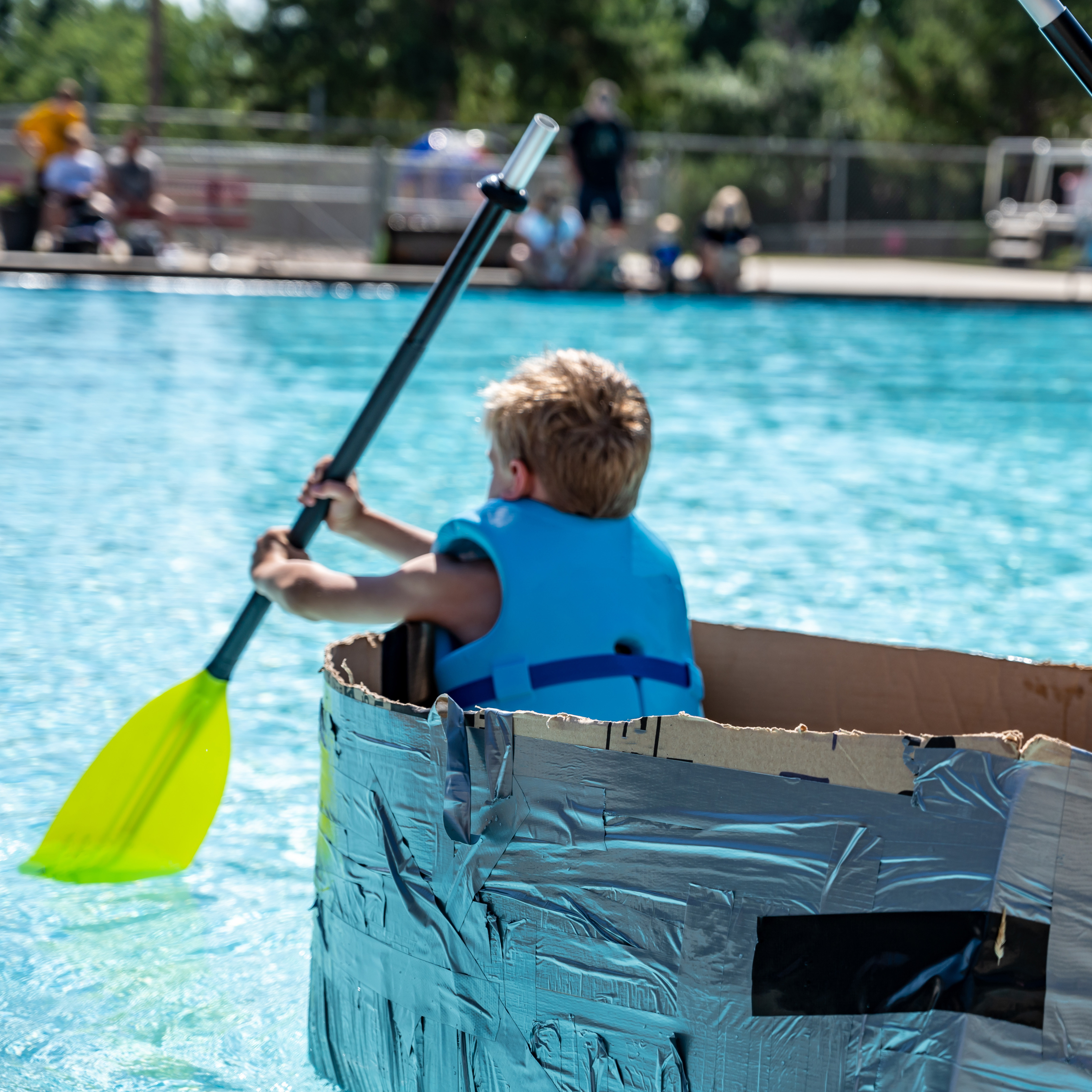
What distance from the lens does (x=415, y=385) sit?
9.95 m

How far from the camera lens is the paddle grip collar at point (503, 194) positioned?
2342mm

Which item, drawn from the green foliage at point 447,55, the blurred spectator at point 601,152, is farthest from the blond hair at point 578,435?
the green foliage at point 447,55

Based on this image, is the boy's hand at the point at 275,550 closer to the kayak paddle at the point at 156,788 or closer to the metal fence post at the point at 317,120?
the kayak paddle at the point at 156,788

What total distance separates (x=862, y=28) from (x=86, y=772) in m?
39.8

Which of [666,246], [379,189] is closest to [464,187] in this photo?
[379,189]

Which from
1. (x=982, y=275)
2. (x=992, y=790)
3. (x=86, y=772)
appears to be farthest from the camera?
(x=982, y=275)

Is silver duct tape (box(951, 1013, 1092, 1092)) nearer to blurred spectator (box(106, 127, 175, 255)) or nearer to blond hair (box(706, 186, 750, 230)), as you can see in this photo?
blond hair (box(706, 186, 750, 230))

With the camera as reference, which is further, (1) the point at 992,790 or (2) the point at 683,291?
(2) the point at 683,291

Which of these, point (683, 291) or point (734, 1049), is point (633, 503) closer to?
point (734, 1049)

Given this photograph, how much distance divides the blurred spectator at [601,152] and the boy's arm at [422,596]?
1390cm

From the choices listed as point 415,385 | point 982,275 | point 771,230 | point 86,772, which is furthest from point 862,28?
point 86,772

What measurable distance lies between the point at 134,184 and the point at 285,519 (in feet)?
35.6

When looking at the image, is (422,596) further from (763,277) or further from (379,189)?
(763,277)

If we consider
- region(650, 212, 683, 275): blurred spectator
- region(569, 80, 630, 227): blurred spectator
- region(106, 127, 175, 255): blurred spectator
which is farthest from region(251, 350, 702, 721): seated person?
region(106, 127, 175, 255): blurred spectator
